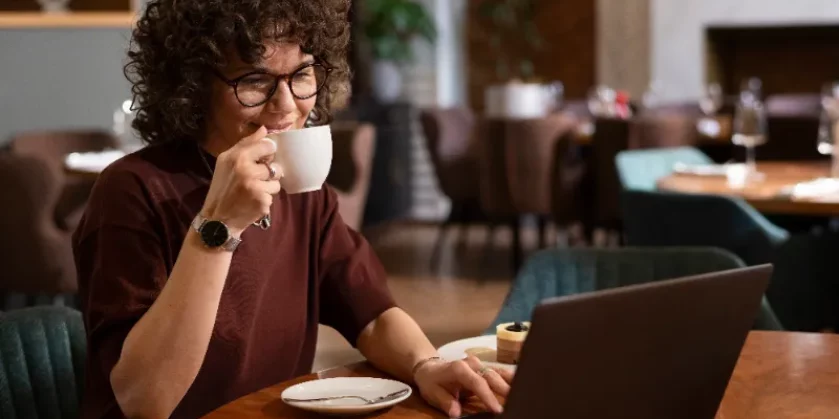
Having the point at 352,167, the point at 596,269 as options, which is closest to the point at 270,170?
the point at 596,269

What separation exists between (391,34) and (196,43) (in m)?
6.61

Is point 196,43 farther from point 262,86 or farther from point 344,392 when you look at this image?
point 344,392

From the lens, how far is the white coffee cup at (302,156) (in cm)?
133

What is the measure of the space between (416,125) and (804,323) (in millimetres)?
5382

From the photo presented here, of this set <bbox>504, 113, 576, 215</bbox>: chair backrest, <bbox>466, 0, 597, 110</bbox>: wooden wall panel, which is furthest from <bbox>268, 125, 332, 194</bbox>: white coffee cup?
<bbox>466, 0, 597, 110</bbox>: wooden wall panel

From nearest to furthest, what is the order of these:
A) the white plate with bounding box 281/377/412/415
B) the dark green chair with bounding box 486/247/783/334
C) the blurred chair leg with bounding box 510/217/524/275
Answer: the white plate with bounding box 281/377/412/415 < the dark green chair with bounding box 486/247/783/334 < the blurred chair leg with bounding box 510/217/524/275

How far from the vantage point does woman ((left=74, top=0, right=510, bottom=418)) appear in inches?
53.0

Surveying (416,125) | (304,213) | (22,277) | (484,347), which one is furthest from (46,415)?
(416,125)

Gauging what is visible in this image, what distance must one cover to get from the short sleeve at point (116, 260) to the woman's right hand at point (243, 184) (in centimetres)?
13

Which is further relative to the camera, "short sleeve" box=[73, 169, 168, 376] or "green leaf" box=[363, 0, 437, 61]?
"green leaf" box=[363, 0, 437, 61]

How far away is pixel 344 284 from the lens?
5.59ft

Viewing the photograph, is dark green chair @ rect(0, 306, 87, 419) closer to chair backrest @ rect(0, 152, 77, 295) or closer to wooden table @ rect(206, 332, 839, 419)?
wooden table @ rect(206, 332, 839, 419)

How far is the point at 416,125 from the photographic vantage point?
27.5 feet

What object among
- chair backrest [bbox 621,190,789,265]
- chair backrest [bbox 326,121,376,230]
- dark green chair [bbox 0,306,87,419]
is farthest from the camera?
chair backrest [bbox 326,121,376,230]
